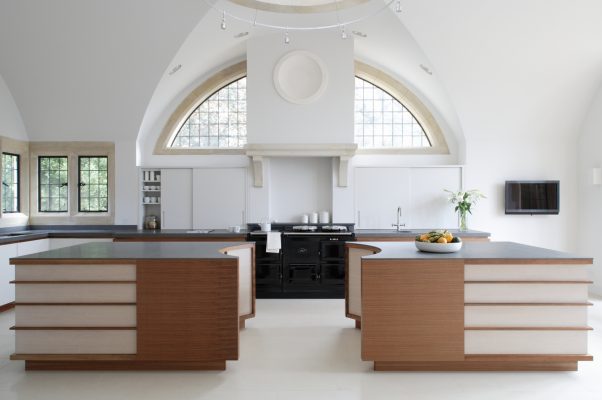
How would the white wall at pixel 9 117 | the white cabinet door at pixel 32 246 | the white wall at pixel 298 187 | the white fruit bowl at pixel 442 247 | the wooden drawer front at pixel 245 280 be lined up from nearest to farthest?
the white fruit bowl at pixel 442 247, the wooden drawer front at pixel 245 280, the white cabinet door at pixel 32 246, the white wall at pixel 9 117, the white wall at pixel 298 187

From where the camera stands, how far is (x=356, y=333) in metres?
4.99

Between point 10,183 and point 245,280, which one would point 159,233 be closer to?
point 245,280

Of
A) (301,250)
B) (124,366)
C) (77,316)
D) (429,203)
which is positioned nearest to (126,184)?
(301,250)

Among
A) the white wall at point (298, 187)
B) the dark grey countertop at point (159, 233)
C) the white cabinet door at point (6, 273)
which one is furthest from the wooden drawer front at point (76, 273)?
the white wall at point (298, 187)

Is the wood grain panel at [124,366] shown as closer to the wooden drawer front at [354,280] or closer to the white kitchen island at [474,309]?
the white kitchen island at [474,309]

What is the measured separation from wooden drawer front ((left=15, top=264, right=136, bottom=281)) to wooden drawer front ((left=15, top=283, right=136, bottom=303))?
0.05 metres

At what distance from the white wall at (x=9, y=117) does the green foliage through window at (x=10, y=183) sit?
1.15 feet

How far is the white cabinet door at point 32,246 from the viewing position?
6.24 meters

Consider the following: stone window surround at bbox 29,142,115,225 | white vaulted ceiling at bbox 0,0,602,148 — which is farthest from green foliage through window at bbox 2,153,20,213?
white vaulted ceiling at bbox 0,0,602,148

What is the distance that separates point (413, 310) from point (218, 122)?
18.0ft

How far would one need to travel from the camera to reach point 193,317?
3.81 m

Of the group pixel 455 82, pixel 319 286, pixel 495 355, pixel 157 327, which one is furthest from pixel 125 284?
pixel 455 82

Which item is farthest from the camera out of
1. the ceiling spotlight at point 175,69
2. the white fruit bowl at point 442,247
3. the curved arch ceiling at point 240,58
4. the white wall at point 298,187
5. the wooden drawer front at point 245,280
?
the white wall at point 298,187

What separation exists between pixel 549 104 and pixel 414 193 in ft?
8.18
